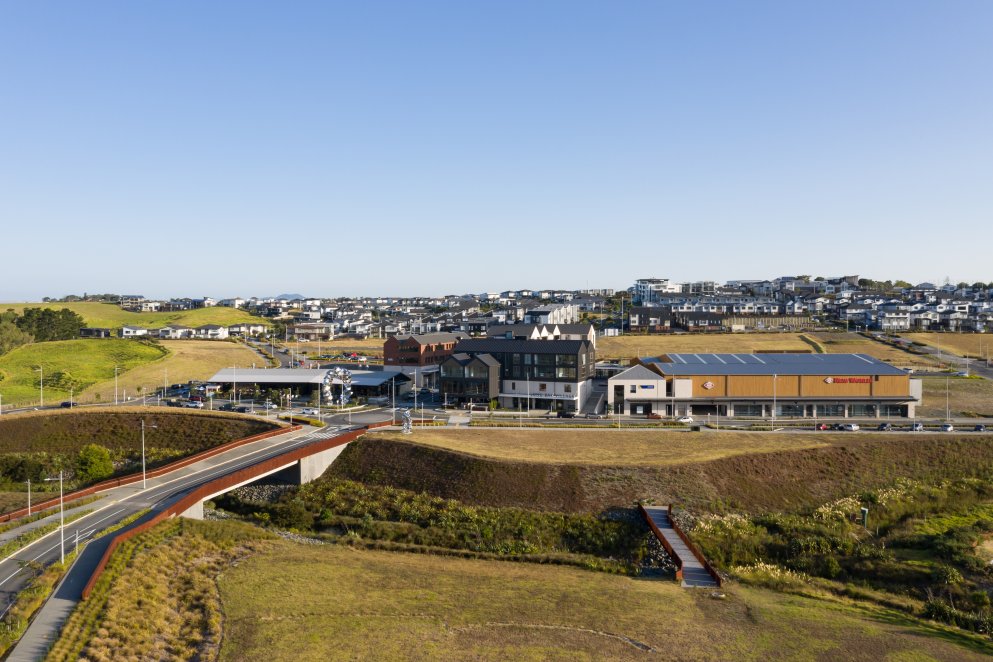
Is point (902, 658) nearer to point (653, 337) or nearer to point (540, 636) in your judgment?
point (540, 636)

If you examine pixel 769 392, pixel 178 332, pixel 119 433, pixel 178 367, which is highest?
pixel 178 332

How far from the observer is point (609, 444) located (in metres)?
53.4

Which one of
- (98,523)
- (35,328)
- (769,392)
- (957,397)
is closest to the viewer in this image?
(98,523)

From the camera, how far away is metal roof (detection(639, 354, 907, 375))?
232ft

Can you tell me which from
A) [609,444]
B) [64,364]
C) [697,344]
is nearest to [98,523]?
[609,444]

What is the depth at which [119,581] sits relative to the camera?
87.0 feet

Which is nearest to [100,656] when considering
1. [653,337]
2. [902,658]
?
[902,658]

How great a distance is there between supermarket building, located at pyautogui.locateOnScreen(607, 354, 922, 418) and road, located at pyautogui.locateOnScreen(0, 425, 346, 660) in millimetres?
33077

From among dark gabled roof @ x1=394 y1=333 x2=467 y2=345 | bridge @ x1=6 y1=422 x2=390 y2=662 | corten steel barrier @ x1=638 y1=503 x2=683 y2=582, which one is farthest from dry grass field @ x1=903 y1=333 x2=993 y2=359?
bridge @ x1=6 y1=422 x2=390 y2=662

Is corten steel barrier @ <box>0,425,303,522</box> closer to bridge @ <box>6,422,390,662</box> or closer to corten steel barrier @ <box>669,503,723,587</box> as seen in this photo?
bridge @ <box>6,422,390,662</box>

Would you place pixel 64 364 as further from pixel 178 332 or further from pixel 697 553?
pixel 697 553

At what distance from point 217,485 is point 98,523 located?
278 inches

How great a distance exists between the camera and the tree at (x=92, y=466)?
47812 mm

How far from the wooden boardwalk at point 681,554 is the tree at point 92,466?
40093 millimetres
